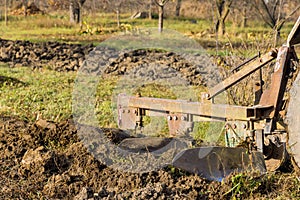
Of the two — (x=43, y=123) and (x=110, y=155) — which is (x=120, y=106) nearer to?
(x=110, y=155)

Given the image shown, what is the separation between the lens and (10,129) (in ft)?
20.3

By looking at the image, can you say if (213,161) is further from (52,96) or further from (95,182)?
(52,96)

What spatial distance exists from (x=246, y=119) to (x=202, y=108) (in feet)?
1.45

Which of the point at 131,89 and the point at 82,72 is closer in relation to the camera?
the point at 131,89

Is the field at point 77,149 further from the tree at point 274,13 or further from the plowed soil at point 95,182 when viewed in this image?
the tree at point 274,13

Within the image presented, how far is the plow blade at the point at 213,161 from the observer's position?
4.67 meters

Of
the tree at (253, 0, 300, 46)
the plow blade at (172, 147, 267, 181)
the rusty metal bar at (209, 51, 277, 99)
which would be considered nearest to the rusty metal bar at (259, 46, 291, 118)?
the rusty metal bar at (209, 51, 277, 99)

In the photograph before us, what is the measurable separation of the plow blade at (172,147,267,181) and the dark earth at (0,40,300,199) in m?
0.10

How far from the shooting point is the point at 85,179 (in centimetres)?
466

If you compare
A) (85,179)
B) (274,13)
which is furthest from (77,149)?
(274,13)

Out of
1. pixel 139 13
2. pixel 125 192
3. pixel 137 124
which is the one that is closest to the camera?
pixel 125 192

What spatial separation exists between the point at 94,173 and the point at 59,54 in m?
11.3

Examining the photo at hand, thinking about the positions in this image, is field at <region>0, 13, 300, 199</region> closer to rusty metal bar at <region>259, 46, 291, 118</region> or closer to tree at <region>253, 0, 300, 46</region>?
tree at <region>253, 0, 300, 46</region>

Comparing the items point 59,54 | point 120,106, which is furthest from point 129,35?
point 120,106
